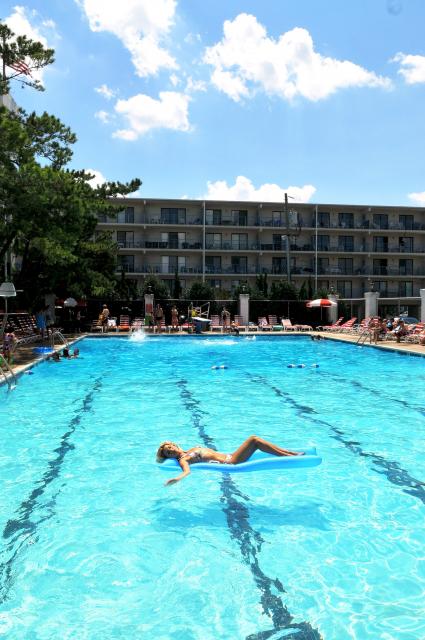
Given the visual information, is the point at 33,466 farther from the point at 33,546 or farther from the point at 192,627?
the point at 192,627

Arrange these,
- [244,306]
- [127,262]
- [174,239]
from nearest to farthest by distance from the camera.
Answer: [244,306]
[127,262]
[174,239]

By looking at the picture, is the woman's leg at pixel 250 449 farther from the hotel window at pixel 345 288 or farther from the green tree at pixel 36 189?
the hotel window at pixel 345 288

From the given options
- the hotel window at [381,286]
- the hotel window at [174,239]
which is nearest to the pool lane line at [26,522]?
the hotel window at [174,239]

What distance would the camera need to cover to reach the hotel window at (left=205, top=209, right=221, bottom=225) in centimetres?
4700

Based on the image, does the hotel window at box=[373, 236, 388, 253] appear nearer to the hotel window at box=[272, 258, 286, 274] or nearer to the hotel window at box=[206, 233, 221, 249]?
the hotel window at box=[272, 258, 286, 274]

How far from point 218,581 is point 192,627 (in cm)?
56

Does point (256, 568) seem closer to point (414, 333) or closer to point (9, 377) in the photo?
point (9, 377)

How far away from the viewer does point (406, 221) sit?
4944 cm

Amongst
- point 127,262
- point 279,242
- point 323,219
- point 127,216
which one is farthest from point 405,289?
point 127,216

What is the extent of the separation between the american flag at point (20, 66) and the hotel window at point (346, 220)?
3476 centimetres

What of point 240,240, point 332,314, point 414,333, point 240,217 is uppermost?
point 240,217

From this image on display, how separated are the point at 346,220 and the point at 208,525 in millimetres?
46705

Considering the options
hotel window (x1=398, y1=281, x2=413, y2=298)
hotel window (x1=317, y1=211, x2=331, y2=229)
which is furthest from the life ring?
hotel window (x1=398, y1=281, x2=413, y2=298)

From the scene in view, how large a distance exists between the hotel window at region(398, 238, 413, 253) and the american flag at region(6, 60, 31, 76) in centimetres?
3842
